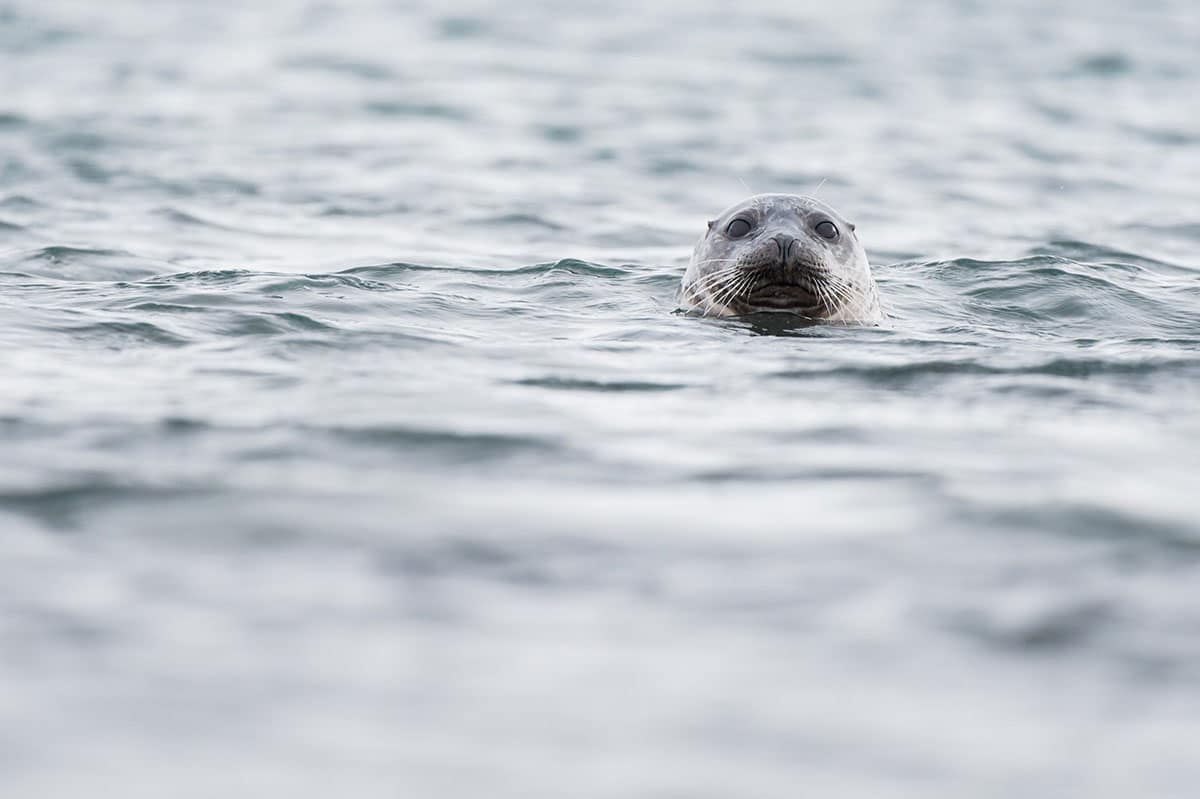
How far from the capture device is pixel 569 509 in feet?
15.0

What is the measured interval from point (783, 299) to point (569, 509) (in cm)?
409

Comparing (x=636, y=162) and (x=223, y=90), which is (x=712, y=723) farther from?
(x=223, y=90)

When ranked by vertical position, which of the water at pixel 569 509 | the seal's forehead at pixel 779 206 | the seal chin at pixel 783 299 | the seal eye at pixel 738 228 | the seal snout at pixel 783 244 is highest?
the seal's forehead at pixel 779 206

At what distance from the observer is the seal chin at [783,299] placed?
8.39m

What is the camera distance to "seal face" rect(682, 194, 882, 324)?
329 inches

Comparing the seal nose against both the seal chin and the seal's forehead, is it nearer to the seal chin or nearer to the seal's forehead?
the seal chin

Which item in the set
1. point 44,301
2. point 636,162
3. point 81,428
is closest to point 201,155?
point 636,162

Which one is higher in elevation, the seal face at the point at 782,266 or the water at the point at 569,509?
the seal face at the point at 782,266

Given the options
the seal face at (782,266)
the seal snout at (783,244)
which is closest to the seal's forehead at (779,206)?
the seal face at (782,266)

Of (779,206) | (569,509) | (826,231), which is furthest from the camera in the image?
(779,206)

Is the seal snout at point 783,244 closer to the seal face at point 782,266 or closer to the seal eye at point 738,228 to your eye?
the seal face at point 782,266

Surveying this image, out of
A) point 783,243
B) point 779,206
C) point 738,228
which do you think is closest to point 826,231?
point 779,206

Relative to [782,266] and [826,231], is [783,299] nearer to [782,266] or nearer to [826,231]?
[782,266]

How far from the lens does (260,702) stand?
3303 millimetres
